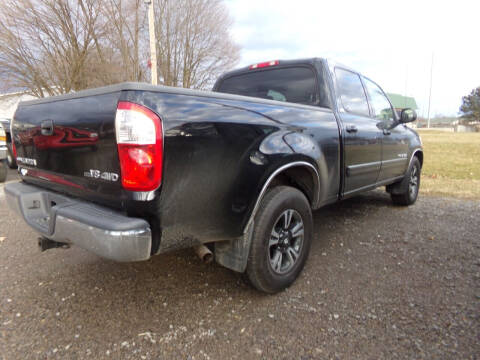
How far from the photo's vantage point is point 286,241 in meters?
2.46

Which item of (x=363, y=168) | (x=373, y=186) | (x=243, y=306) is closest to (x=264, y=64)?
(x=363, y=168)

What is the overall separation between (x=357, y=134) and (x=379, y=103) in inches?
48.2

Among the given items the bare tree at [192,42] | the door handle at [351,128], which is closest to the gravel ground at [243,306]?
the door handle at [351,128]

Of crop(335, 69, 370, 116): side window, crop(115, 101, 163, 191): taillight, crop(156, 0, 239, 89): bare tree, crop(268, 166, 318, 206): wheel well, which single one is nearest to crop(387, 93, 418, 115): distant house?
crop(156, 0, 239, 89): bare tree

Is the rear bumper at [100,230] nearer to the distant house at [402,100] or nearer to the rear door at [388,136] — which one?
the rear door at [388,136]

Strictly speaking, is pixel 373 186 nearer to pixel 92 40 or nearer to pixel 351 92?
pixel 351 92

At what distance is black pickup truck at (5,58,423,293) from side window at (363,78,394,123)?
98 cm

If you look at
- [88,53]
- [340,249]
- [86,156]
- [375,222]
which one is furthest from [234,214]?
[88,53]

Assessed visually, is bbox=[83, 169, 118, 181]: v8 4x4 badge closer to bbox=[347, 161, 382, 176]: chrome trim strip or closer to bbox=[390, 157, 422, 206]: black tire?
bbox=[347, 161, 382, 176]: chrome trim strip

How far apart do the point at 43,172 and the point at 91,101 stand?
0.85 metres

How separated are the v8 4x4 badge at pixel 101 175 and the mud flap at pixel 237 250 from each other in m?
0.84

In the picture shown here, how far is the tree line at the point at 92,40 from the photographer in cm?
1388

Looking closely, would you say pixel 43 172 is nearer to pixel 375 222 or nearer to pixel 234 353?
pixel 234 353

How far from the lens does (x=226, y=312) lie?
2.24 meters
